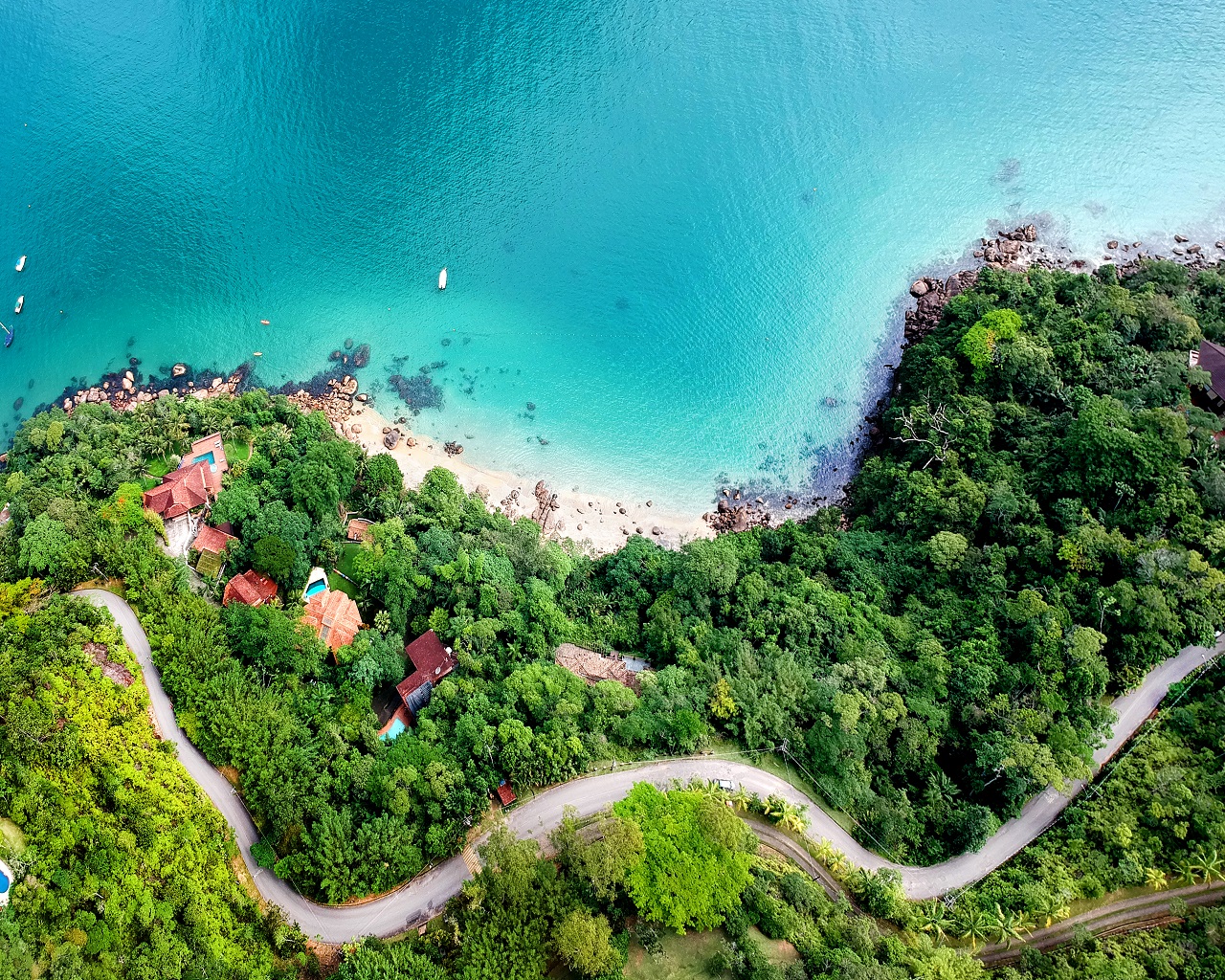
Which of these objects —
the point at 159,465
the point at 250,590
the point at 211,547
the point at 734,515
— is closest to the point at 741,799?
the point at 734,515

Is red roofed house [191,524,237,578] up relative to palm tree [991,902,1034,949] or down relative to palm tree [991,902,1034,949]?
up

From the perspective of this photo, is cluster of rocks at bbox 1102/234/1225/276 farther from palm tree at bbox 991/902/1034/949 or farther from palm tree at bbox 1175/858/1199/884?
palm tree at bbox 991/902/1034/949

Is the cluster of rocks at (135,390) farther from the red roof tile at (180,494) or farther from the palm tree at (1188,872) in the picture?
the palm tree at (1188,872)

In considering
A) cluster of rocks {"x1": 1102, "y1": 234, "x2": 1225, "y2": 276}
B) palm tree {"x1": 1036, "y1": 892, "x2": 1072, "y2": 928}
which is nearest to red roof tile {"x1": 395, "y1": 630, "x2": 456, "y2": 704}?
palm tree {"x1": 1036, "y1": 892, "x2": 1072, "y2": 928}

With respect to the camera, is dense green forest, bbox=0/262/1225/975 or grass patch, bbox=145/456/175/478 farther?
grass patch, bbox=145/456/175/478

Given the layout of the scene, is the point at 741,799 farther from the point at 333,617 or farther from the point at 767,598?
the point at 333,617

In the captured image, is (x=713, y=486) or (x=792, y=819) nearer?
(x=792, y=819)

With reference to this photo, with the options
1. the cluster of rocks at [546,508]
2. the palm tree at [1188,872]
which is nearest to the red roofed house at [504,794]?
the cluster of rocks at [546,508]

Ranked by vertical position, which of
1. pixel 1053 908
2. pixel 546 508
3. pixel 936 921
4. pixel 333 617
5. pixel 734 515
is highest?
pixel 734 515
